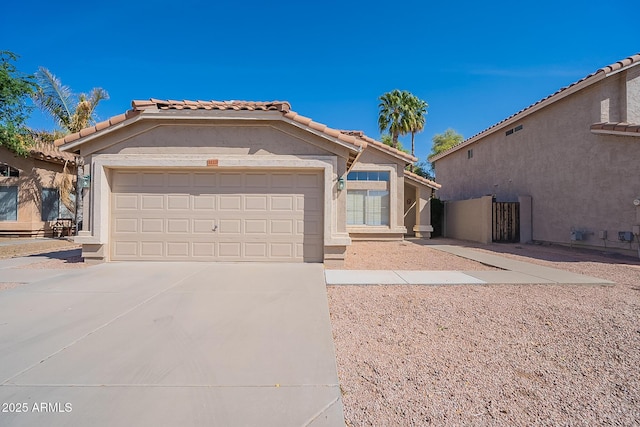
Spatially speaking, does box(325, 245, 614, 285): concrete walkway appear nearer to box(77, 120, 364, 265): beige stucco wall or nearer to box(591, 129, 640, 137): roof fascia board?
box(77, 120, 364, 265): beige stucco wall

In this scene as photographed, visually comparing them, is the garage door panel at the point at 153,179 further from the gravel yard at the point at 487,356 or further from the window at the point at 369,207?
the window at the point at 369,207

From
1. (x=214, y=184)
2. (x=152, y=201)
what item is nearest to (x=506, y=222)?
(x=214, y=184)

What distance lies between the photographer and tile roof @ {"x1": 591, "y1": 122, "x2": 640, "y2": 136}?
404 inches

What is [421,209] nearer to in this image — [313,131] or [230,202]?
[313,131]

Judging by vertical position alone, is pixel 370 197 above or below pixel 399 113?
below

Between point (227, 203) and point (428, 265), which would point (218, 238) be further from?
point (428, 265)

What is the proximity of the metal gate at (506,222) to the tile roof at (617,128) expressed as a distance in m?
5.16

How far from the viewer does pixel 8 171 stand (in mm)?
15891

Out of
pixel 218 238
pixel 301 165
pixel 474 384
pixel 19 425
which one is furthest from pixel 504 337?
pixel 218 238

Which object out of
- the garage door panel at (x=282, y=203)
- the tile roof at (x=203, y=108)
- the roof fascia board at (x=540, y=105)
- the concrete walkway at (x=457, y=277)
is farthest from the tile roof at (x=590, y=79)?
the garage door panel at (x=282, y=203)

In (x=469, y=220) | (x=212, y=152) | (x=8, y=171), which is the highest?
(x=8, y=171)

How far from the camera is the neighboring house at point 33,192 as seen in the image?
51.8 ft

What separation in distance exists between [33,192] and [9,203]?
110 centimetres

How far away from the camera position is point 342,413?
2449 mm
